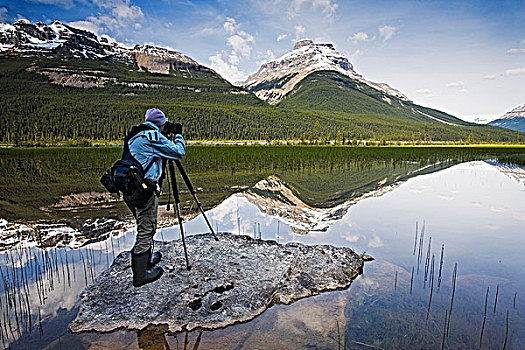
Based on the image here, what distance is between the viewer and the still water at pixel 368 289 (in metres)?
4.61

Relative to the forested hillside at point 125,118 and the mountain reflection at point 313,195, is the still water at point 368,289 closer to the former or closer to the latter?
the mountain reflection at point 313,195

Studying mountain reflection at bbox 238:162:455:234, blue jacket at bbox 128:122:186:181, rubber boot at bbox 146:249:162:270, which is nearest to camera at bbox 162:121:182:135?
blue jacket at bbox 128:122:186:181

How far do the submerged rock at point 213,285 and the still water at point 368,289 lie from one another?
231mm

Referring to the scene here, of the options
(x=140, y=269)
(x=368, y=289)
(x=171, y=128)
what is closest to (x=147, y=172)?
(x=171, y=128)

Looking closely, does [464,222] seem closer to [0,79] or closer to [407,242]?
[407,242]

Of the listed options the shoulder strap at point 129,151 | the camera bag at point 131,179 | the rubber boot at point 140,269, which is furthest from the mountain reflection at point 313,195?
the shoulder strap at point 129,151

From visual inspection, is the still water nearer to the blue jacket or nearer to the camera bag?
the camera bag

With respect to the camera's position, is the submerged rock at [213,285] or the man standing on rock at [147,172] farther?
the man standing on rock at [147,172]

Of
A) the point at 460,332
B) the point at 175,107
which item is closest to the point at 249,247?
the point at 460,332

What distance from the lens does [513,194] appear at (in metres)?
16.9

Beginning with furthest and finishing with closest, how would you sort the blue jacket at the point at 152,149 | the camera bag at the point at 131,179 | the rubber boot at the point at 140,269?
the rubber boot at the point at 140,269 < the blue jacket at the point at 152,149 < the camera bag at the point at 131,179

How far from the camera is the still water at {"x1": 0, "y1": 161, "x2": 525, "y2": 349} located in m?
4.61

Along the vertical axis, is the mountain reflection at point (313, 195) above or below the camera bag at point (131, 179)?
below

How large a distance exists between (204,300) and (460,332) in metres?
4.00
